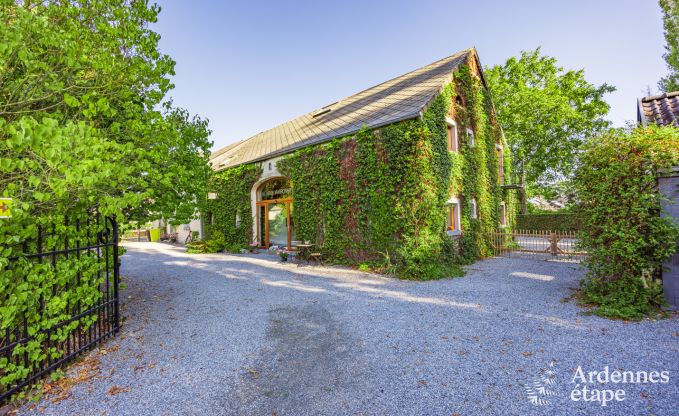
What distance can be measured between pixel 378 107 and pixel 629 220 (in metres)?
8.10

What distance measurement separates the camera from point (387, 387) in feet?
10.6

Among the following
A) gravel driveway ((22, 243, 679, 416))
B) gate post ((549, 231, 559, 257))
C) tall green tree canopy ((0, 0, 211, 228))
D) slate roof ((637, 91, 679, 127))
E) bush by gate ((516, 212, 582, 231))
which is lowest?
gravel driveway ((22, 243, 679, 416))

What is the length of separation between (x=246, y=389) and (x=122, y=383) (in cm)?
143

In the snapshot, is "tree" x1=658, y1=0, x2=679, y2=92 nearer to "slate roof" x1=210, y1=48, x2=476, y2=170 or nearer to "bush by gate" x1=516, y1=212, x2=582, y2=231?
"bush by gate" x1=516, y1=212, x2=582, y2=231

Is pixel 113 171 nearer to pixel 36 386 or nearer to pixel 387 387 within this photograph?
pixel 36 386

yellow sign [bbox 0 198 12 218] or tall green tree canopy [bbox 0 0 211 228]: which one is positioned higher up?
tall green tree canopy [bbox 0 0 211 228]

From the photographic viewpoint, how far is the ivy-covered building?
30.0 feet

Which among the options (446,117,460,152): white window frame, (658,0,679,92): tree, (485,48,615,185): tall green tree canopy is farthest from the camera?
(485,48,615,185): tall green tree canopy

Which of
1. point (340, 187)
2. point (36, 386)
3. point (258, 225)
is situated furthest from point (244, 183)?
point (36, 386)

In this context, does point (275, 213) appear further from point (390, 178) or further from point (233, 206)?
point (390, 178)

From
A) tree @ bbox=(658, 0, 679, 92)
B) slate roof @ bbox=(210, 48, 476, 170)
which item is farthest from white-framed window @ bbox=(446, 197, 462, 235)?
tree @ bbox=(658, 0, 679, 92)

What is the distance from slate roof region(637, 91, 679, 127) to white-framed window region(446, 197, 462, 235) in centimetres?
515

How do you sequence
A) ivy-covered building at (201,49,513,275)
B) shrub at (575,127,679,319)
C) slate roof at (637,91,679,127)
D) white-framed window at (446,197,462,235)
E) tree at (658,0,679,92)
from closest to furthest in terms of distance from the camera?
shrub at (575,127,679,319), slate roof at (637,91,679,127), ivy-covered building at (201,49,513,275), white-framed window at (446,197,462,235), tree at (658,0,679,92)

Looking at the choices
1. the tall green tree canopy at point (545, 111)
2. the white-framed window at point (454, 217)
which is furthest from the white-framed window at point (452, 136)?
the tall green tree canopy at point (545, 111)
